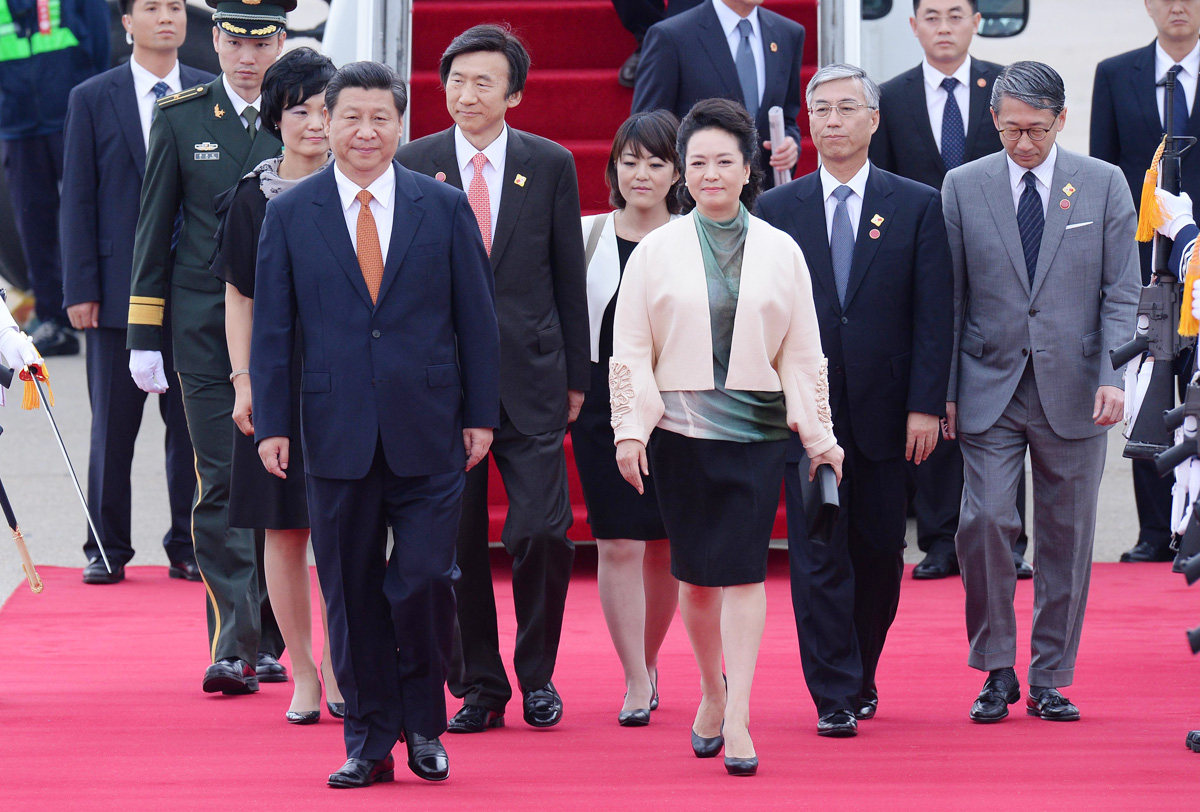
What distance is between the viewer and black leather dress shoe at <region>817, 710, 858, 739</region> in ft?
14.2

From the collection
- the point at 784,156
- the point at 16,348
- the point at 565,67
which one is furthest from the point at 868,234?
the point at 565,67

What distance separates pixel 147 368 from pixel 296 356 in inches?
33.3

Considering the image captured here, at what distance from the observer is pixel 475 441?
155 inches

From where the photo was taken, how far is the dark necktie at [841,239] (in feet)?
14.8

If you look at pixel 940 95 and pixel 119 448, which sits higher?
pixel 940 95

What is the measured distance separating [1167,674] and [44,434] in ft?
20.1

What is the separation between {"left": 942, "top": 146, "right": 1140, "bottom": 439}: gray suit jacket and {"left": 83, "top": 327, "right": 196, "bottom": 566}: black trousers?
2.88 meters

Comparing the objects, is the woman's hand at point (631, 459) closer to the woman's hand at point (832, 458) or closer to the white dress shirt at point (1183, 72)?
the woman's hand at point (832, 458)

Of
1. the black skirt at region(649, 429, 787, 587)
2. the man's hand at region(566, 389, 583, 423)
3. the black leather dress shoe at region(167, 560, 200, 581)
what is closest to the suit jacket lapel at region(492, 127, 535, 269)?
the man's hand at region(566, 389, 583, 423)

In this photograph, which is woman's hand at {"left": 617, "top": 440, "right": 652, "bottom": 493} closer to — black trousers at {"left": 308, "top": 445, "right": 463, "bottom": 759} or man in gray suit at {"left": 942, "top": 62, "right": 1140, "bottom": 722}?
black trousers at {"left": 308, "top": 445, "right": 463, "bottom": 759}

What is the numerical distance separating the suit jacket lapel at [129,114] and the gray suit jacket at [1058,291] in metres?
2.95

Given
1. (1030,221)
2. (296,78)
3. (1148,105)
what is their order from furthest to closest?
(1148,105) → (1030,221) → (296,78)

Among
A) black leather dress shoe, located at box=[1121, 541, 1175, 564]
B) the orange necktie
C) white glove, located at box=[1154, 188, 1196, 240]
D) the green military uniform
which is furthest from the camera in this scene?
black leather dress shoe, located at box=[1121, 541, 1175, 564]

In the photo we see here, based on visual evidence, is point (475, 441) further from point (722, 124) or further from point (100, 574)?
point (100, 574)
